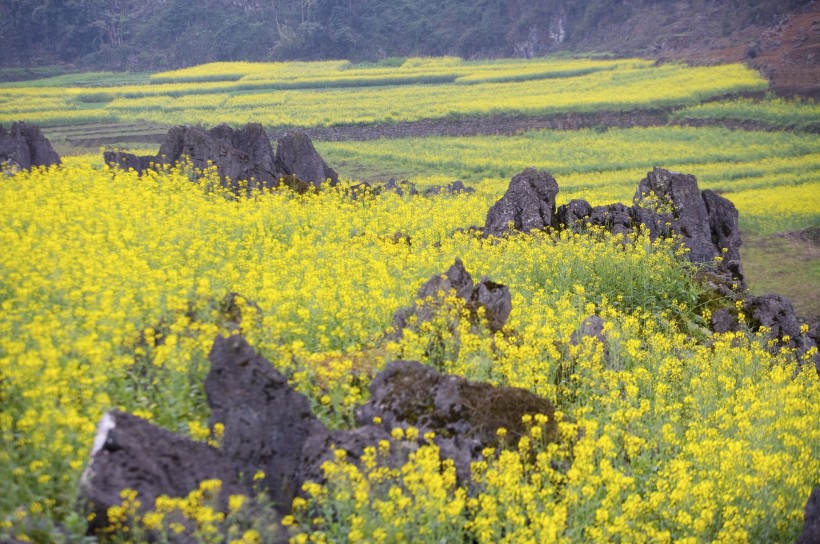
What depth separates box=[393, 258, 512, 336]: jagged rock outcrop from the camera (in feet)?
35.4

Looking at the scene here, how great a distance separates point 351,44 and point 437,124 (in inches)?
2378

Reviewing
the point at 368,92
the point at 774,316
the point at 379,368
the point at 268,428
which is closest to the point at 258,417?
the point at 268,428

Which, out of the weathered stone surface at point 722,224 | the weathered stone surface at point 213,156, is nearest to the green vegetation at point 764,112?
the weathered stone surface at point 722,224

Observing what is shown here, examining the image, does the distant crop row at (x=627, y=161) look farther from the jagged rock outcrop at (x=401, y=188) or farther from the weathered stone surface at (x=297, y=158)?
the weathered stone surface at (x=297, y=158)

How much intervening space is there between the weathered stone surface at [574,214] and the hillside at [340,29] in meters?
74.9

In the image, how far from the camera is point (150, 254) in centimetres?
1198

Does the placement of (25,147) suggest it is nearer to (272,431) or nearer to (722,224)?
(722,224)

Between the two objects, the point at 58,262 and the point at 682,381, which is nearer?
the point at 58,262

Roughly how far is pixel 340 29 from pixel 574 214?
99369 mm

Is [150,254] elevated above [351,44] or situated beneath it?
situated beneath

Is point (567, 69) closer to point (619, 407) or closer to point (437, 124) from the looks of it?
point (437, 124)

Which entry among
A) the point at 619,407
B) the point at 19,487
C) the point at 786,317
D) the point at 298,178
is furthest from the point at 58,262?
the point at 298,178

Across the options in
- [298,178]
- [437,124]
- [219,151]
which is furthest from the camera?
[437,124]

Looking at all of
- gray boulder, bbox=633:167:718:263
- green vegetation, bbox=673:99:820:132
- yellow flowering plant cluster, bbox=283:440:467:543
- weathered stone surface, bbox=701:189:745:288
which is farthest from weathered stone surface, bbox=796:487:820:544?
green vegetation, bbox=673:99:820:132
